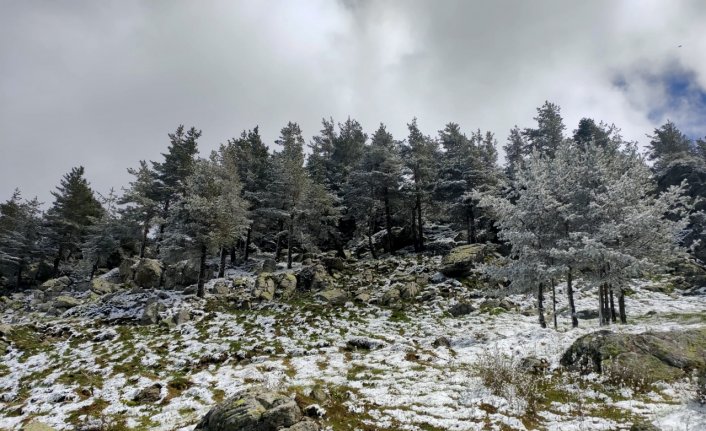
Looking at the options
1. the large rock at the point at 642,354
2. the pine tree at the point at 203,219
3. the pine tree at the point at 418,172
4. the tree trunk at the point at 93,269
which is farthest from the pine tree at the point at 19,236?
the large rock at the point at 642,354

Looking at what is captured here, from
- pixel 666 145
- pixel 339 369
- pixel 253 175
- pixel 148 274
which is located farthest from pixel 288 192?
pixel 666 145

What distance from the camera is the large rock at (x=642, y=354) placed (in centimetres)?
1020

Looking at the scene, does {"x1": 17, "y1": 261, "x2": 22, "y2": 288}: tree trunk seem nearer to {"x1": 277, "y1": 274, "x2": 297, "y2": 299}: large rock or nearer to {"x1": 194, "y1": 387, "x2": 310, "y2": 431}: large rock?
{"x1": 277, "y1": 274, "x2": 297, "y2": 299}: large rock

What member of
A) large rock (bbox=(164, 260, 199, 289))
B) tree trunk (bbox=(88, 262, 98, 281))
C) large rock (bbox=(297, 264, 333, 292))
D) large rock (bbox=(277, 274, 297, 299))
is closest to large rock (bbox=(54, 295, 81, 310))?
large rock (bbox=(164, 260, 199, 289))

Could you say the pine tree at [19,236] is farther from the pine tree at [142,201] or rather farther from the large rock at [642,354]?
the large rock at [642,354]

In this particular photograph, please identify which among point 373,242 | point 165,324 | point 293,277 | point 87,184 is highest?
point 87,184

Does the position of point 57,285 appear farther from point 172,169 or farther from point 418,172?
point 418,172

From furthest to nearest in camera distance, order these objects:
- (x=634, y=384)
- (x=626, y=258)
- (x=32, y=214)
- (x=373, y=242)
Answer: (x=32, y=214)
(x=373, y=242)
(x=626, y=258)
(x=634, y=384)

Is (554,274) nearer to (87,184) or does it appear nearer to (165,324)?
(165,324)

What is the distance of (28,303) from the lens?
31.5 m

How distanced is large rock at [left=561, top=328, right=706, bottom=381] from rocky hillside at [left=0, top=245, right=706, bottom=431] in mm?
48

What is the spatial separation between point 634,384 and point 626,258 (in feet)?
25.5

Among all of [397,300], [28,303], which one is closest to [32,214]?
[28,303]

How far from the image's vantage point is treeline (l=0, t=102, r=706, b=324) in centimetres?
1820
